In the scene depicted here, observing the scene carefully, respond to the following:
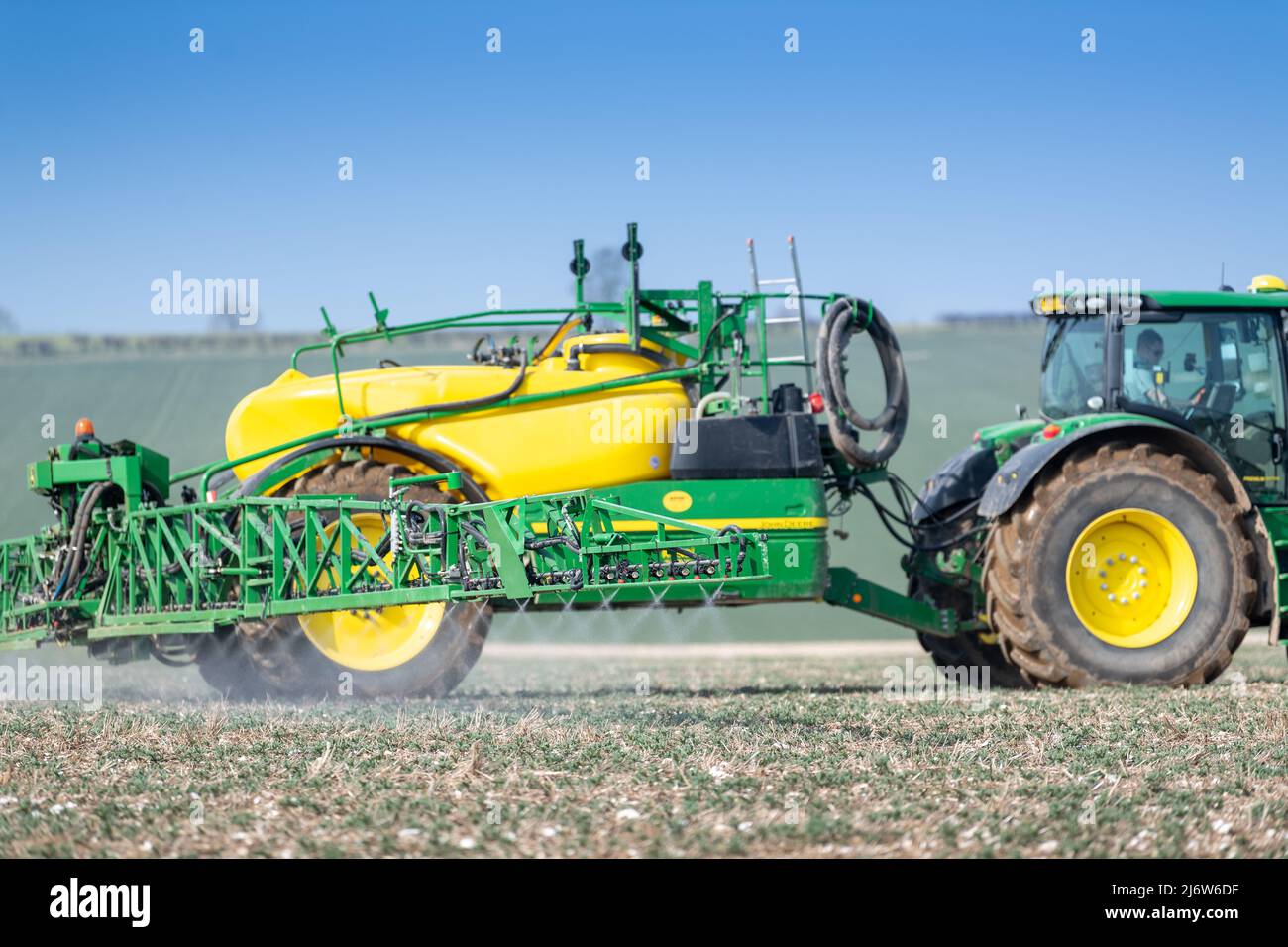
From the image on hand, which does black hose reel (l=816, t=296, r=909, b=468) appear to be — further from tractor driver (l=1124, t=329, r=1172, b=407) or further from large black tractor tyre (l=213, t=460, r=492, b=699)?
large black tractor tyre (l=213, t=460, r=492, b=699)

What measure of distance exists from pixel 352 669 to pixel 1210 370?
6.11 m

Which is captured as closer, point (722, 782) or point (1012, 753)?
point (722, 782)

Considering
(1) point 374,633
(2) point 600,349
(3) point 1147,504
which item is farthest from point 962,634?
(1) point 374,633

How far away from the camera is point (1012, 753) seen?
6.43m

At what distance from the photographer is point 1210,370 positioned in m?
9.82

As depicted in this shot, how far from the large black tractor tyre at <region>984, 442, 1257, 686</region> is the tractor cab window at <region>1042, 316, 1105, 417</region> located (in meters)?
0.78

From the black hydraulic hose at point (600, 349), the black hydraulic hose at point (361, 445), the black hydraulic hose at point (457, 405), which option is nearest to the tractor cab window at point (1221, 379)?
the black hydraulic hose at point (600, 349)

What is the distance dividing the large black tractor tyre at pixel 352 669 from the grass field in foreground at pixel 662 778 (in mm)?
472

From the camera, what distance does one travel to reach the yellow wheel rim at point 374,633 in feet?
30.3

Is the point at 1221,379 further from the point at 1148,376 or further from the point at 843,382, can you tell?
the point at 843,382

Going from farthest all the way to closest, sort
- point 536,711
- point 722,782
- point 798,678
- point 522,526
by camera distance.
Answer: point 798,678 → point 536,711 → point 522,526 → point 722,782
